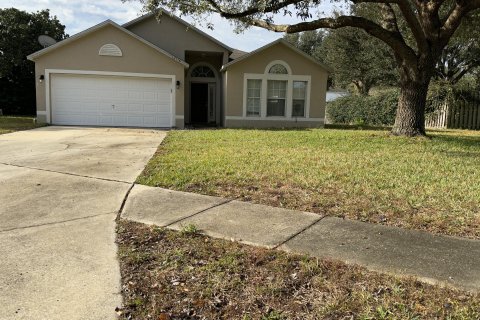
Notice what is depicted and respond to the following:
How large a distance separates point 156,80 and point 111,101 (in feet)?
7.21

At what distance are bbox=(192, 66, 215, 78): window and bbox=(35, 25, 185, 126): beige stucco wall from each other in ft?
13.9

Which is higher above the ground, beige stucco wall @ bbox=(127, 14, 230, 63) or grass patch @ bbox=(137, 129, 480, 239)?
beige stucco wall @ bbox=(127, 14, 230, 63)

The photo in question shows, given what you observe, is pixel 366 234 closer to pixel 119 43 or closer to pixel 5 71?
pixel 119 43

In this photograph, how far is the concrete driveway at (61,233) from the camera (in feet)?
10.0

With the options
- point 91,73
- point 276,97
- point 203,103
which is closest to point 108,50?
point 91,73

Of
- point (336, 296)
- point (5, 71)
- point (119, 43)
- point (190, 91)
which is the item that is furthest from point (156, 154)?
point (5, 71)

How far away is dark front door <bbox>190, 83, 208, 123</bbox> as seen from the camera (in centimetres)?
2294

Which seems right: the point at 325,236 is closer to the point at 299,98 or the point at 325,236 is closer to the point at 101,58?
the point at 101,58

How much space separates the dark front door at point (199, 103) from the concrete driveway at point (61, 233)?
553 inches

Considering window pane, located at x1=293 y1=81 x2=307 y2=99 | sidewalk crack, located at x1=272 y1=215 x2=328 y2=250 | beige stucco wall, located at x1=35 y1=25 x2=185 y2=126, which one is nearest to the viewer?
sidewalk crack, located at x1=272 y1=215 x2=328 y2=250

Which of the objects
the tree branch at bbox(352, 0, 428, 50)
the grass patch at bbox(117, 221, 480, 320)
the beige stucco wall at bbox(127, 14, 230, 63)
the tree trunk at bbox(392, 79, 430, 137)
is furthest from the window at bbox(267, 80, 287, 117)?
the grass patch at bbox(117, 221, 480, 320)

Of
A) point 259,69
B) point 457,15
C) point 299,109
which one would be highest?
point 457,15

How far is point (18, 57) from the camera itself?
25781mm

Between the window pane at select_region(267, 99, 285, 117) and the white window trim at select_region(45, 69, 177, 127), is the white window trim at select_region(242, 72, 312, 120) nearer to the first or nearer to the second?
the window pane at select_region(267, 99, 285, 117)
